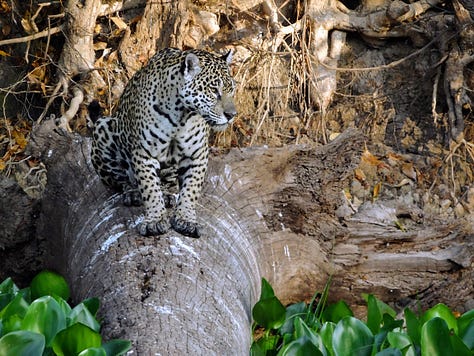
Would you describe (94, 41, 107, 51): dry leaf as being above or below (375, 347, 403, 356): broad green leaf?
above

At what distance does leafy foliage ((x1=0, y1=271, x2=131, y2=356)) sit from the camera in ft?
16.0

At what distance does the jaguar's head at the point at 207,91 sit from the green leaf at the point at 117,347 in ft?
6.03

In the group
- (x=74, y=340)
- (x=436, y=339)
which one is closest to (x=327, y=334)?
(x=436, y=339)

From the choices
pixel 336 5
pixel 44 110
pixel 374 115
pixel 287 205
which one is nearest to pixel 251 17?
pixel 336 5

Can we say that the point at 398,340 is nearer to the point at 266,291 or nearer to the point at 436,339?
the point at 436,339

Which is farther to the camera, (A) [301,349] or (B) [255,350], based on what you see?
(B) [255,350]

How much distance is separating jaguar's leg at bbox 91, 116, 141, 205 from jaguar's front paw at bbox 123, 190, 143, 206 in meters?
0.07

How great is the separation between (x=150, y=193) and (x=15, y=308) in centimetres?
126

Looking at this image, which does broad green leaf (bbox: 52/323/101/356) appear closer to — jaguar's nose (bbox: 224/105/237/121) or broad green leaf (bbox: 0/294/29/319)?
broad green leaf (bbox: 0/294/29/319)

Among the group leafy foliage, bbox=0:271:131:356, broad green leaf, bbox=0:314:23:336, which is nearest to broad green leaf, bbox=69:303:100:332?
leafy foliage, bbox=0:271:131:356

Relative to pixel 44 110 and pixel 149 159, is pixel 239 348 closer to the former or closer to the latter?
pixel 149 159

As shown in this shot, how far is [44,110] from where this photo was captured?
1030 cm

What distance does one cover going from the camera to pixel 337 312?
678 centimetres

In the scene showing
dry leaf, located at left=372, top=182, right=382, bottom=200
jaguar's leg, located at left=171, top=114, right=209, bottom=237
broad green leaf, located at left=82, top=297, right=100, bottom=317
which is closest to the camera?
broad green leaf, located at left=82, top=297, right=100, bottom=317
